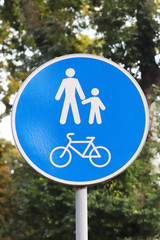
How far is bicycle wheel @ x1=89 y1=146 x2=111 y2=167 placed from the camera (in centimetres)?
206

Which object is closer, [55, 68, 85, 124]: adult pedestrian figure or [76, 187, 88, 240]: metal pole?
[76, 187, 88, 240]: metal pole

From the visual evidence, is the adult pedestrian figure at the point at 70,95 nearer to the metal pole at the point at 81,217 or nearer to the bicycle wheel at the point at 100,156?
the bicycle wheel at the point at 100,156

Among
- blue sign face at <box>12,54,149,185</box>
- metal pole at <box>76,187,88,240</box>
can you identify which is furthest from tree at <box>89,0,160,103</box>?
metal pole at <box>76,187,88,240</box>

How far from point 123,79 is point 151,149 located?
7257 mm

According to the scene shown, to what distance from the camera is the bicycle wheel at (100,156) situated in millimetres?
2061

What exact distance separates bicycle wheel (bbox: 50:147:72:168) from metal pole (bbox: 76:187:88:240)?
0.14 m

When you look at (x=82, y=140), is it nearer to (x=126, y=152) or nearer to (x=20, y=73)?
(x=126, y=152)

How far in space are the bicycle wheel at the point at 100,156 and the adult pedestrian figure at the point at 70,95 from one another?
16cm

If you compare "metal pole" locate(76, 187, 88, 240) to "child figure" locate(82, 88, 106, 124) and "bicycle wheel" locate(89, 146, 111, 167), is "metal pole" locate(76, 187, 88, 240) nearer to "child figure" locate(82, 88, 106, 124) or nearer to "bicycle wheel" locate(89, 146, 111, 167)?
"bicycle wheel" locate(89, 146, 111, 167)

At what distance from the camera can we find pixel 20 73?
12445 millimetres

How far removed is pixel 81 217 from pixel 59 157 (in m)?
0.29

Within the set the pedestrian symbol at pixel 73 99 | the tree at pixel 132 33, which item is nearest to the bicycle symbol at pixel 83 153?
the pedestrian symbol at pixel 73 99

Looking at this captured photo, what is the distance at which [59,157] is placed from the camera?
2.06 m

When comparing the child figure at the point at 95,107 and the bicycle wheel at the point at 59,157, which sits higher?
the child figure at the point at 95,107
